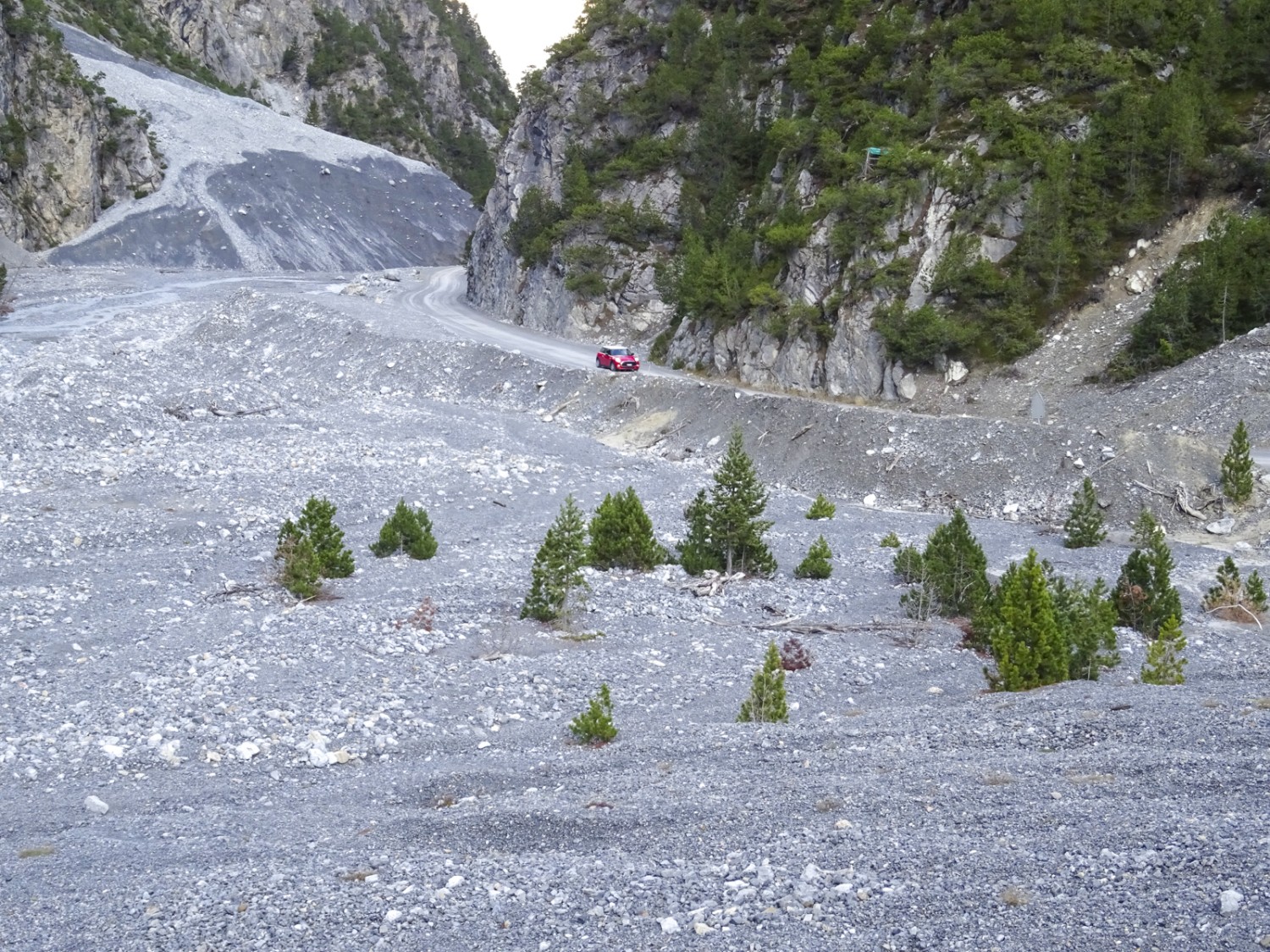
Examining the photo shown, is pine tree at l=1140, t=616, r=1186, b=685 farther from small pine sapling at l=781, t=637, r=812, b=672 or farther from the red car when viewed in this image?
the red car

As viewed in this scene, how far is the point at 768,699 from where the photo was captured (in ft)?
41.7

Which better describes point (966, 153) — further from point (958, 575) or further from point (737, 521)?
point (958, 575)

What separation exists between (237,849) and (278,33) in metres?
145

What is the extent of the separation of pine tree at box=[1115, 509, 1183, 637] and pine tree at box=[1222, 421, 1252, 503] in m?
7.12

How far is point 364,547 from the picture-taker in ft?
73.7

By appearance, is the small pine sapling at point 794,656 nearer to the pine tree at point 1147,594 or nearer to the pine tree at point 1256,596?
the pine tree at point 1147,594

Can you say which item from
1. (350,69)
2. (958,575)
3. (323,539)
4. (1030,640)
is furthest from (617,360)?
(350,69)

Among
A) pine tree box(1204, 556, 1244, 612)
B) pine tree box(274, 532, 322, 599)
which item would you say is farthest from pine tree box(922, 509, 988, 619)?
pine tree box(274, 532, 322, 599)

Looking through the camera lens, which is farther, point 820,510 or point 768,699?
point 820,510

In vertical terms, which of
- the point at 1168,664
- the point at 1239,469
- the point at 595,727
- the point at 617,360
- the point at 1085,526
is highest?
the point at 617,360

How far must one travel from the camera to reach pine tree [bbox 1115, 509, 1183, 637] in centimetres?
1781

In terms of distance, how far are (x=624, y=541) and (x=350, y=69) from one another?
13173 cm

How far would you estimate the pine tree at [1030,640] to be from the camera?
13219 millimetres

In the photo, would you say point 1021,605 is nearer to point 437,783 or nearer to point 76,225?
point 437,783
